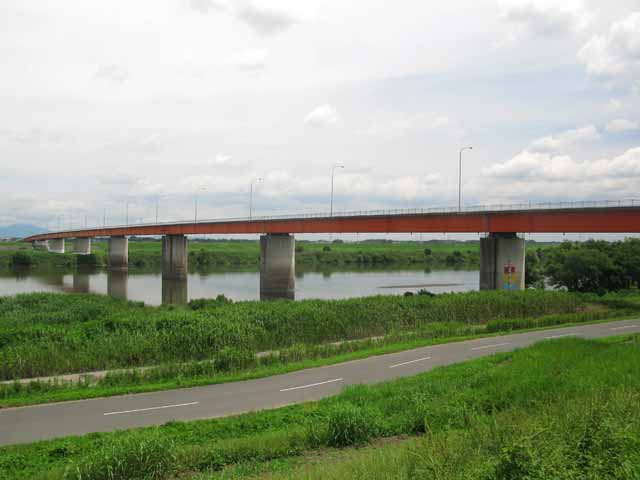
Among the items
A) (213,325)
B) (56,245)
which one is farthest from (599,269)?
→ (56,245)

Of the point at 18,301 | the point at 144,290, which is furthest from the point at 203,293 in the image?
the point at 18,301

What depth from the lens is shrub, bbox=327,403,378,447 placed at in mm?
12586

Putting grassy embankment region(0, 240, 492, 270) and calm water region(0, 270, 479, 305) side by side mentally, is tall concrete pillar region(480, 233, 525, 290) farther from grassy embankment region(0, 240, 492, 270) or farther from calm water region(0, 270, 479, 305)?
grassy embankment region(0, 240, 492, 270)

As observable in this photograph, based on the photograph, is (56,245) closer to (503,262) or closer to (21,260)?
(21,260)

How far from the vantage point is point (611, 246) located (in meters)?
60.8

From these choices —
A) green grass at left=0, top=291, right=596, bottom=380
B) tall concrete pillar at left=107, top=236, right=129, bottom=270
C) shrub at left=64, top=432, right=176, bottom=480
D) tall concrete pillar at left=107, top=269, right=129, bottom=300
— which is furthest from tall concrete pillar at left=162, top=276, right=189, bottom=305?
shrub at left=64, top=432, right=176, bottom=480

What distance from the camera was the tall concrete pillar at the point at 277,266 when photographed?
7112cm

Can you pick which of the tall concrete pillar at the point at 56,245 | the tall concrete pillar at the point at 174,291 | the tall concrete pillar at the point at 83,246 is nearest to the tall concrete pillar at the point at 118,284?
the tall concrete pillar at the point at 174,291

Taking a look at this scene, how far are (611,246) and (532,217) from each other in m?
18.7

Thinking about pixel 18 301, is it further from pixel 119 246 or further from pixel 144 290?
pixel 119 246

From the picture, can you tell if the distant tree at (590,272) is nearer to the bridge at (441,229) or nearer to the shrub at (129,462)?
the bridge at (441,229)

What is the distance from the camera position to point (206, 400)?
703 inches

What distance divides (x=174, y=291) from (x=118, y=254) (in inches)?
1919

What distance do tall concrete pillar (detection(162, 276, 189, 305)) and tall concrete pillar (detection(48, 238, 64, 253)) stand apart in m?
83.6
